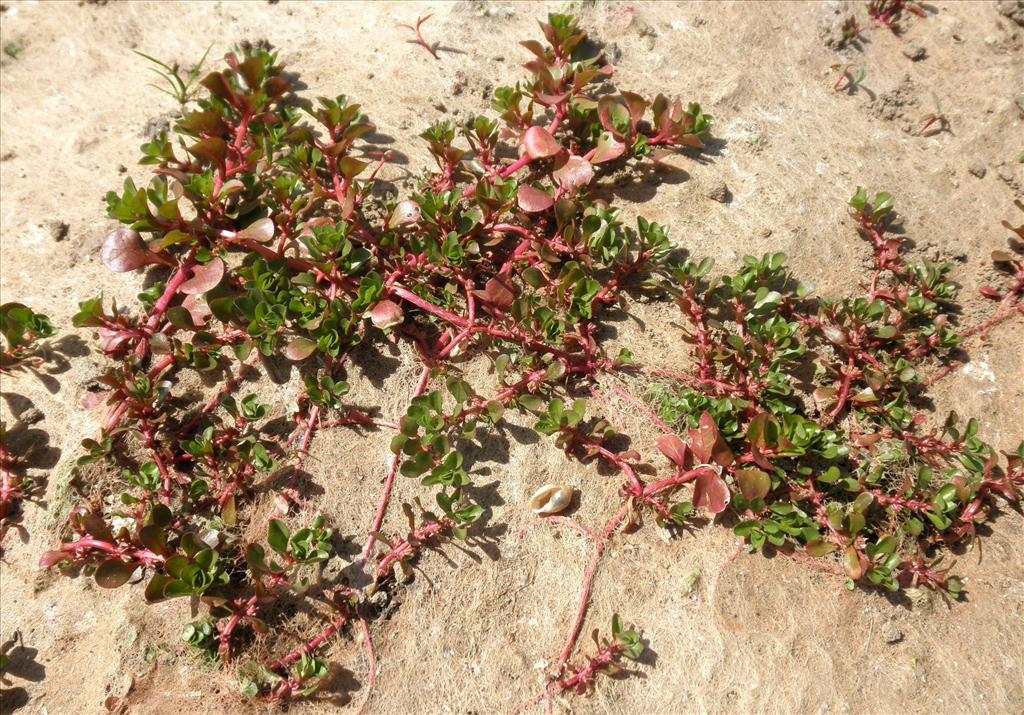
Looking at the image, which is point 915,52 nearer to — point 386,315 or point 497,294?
point 497,294

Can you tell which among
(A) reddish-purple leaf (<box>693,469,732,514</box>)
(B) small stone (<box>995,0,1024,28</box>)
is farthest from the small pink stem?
(B) small stone (<box>995,0,1024,28</box>)

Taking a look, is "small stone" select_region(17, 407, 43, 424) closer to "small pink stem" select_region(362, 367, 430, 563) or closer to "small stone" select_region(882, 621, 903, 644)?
"small pink stem" select_region(362, 367, 430, 563)

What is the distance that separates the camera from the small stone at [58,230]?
3141mm

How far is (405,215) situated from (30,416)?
174 cm

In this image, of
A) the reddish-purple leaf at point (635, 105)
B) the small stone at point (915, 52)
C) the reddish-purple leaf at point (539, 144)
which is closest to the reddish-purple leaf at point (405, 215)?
the reddish-purple leaf at point (539, 144)

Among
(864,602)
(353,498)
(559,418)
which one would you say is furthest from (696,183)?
(353,498)

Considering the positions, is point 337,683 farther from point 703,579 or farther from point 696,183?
point 696,183

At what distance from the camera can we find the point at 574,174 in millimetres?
3139

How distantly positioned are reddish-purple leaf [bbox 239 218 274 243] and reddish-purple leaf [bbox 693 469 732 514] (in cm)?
199

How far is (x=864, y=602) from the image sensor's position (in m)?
2.44

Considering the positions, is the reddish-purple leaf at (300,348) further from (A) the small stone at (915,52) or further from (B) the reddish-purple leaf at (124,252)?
(A) the small stone at (915,52)

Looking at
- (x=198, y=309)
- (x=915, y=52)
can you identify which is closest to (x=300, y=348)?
(x=198, y=309)

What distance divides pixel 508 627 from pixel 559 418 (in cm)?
77

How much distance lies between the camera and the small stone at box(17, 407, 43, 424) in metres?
2.74
